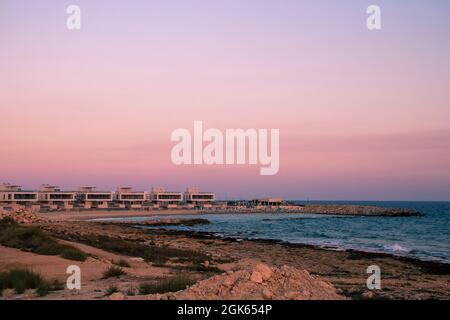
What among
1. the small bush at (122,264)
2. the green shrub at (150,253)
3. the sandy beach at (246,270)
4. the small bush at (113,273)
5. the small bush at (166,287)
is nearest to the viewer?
the sandy beach at (246,270)

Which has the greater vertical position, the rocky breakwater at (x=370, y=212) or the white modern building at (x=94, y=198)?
the white modern building at (x=94, y=198)

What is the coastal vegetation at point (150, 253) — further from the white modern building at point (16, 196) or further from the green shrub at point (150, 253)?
the white modern building at point (16, 196)

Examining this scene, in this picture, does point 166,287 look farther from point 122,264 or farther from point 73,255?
point 73,255

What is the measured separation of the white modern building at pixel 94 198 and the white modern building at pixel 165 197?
12028mm

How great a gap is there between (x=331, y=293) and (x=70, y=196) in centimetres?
9539

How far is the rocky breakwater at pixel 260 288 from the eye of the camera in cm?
868

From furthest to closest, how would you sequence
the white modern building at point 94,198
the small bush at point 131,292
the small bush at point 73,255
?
the white modern building at point 94,198
the small bush at point 73,255
the small bush at point 131,292

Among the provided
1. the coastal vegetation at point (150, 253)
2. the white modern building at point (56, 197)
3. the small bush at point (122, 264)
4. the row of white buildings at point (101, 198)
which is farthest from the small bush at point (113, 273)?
the white modern building at point (56, 197)

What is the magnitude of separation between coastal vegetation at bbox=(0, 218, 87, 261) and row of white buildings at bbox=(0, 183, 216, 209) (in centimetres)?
6164

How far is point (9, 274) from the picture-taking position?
12.6 metres

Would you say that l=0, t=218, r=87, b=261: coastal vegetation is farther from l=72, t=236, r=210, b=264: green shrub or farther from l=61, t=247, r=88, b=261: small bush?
l=72, t=236, r=210, b=264: green shrub

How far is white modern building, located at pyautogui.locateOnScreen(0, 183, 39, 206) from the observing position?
84500 mm

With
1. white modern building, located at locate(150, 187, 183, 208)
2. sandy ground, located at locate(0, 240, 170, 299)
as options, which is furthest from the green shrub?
white modern building, located at locate(150, 187, 183, 208)
